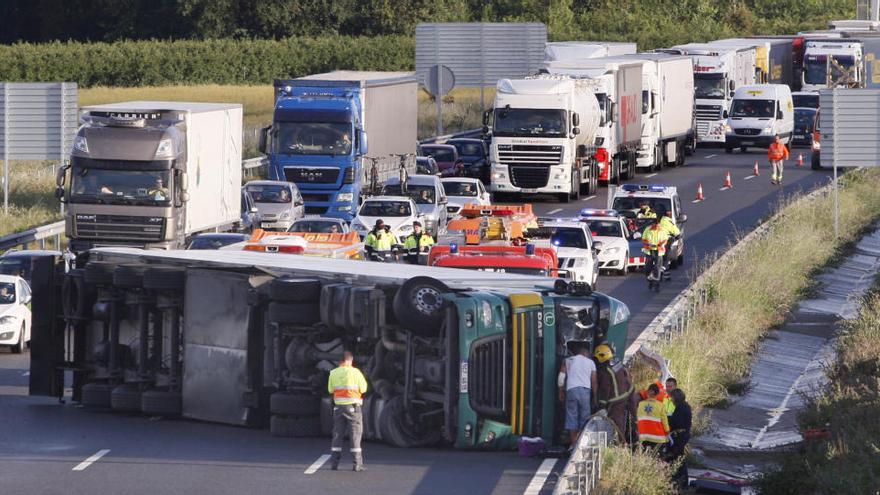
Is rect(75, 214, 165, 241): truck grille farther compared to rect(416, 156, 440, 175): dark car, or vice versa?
rect(416, 156, 440, 175): dark car

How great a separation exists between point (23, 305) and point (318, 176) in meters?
16.8

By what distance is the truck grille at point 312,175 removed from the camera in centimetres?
4434

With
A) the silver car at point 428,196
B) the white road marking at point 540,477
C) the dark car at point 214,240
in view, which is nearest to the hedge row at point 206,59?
the silver car at point 428,196

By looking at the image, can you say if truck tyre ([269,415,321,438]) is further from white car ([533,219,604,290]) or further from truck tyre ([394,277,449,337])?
white car ([533,219,604,290])

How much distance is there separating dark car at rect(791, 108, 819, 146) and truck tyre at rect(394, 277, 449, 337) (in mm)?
52753

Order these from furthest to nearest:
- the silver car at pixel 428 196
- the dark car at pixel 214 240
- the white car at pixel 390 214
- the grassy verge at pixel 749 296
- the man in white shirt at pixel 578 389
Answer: the silver car at pixel 428 196, the white car at pixel 390 214, the dark car at pixel 214 240, the grassy verge at pixel 749 296, the man in white shirt at pixel 578 389

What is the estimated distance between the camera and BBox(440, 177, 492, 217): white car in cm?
4512

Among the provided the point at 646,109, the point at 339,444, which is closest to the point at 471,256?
the point at 339,444

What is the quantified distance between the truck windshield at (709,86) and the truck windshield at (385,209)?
1181 inches

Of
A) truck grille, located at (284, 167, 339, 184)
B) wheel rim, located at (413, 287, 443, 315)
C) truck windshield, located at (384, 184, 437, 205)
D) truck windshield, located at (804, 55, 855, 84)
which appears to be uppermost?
truck windshield, located at (804, 55, 855, 84)

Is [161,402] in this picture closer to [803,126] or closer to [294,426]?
[294,426]

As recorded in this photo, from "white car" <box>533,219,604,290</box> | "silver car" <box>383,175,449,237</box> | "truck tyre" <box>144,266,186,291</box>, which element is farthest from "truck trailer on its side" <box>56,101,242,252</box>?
"truck tyre" <box>144,266,186,291</box>

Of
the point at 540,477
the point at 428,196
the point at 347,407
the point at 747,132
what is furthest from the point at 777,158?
the point at 347,407

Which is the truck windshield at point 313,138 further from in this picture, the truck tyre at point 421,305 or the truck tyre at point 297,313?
the truck tyre at point 421,305
